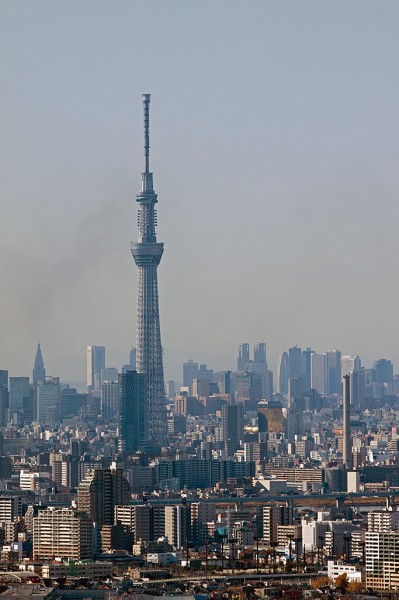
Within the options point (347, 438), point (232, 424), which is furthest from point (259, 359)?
point (347, 438)

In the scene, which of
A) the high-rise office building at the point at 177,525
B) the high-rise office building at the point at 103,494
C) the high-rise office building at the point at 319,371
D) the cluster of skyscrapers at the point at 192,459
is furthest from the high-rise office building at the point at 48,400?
the high-rise office building at the point at 177,525

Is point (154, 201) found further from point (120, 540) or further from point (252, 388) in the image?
Answer: point (120, 540)

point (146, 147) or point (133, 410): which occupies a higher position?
point (146, 147)

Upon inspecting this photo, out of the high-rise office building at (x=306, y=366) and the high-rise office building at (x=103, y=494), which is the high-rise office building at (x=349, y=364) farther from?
the high-rise office building at (x=103, y=494)

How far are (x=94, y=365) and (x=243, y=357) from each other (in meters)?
7.28

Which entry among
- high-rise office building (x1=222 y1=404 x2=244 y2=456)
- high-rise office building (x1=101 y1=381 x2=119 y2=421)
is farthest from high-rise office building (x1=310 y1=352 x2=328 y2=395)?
high-rise office building (x1=222 y1=404 x2=244 y2=456)

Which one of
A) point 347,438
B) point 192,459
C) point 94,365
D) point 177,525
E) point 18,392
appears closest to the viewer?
point 177,525

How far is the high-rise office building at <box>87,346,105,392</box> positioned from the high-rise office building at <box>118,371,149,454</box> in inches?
879

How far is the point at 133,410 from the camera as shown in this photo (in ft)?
241

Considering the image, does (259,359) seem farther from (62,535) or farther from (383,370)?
(62,535)

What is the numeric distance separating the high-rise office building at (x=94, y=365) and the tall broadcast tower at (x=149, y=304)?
2287cm

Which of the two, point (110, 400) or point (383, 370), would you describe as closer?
point (110, 400)

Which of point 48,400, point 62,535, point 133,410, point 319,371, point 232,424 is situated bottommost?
point 62,535

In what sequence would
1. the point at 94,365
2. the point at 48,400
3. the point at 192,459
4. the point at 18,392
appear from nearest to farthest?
the point at 192,459 → the point at 18,392 → the point at 48,400 → the point at 94,365
